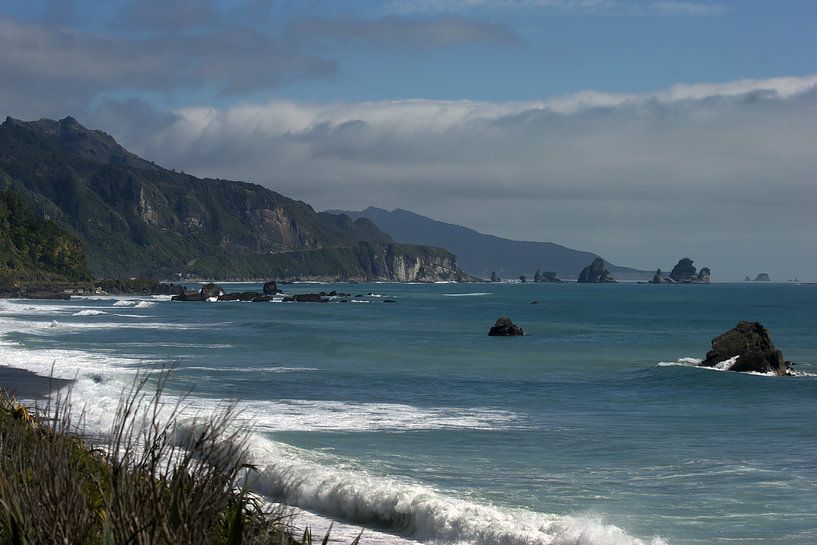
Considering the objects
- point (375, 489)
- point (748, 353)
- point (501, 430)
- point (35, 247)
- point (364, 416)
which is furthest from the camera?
point (35, 247)

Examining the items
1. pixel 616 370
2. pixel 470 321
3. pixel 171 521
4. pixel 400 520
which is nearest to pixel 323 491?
pixel 400 520

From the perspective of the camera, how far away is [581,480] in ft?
55.6

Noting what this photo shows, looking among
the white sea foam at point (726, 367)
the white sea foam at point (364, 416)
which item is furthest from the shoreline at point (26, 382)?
the white sea foam at point (726, 367)

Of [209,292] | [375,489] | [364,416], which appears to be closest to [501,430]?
[364,416]

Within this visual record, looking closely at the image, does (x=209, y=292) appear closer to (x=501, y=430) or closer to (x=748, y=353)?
(x=748, y=353)

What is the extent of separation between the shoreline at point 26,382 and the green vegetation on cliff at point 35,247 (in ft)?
371

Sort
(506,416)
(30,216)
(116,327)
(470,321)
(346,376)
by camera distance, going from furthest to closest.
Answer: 1. (30,216)
2. (470,321)
3. (116,327)
4. (346,376)
5. (506,416)

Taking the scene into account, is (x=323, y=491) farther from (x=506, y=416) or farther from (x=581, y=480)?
(x=506, y=416)

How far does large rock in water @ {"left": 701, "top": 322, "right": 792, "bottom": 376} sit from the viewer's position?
38.7 meters

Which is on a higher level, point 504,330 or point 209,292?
point 209,292

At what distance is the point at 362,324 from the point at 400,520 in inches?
2613

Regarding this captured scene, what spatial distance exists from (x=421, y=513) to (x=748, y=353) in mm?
28207

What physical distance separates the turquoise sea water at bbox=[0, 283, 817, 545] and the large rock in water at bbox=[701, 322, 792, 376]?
1505 mm

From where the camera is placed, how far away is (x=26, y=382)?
29.6m
